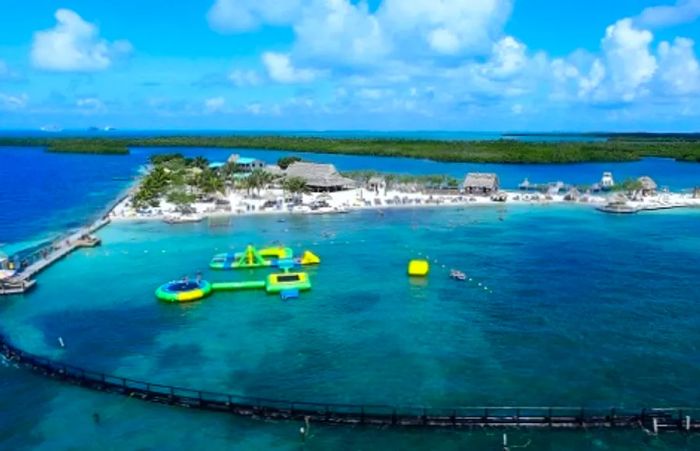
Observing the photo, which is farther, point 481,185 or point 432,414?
point 481,185

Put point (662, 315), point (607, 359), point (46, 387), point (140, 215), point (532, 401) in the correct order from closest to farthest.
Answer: point (532, 401) < point (46, 387) < point (607, 359) < point (662, 315) < point (140, 215)

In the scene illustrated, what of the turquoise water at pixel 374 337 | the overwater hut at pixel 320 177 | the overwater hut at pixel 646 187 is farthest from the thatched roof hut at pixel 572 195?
the overwater hut at pixel 320 177

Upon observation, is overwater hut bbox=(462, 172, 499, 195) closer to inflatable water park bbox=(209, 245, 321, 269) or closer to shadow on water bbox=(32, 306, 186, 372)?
inflatable water park bbox=(209, 245, 321, 269)

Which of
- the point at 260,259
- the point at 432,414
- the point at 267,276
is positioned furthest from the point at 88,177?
the point at 432,414

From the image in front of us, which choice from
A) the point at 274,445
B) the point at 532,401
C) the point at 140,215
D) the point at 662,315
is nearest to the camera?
the point at 274,445

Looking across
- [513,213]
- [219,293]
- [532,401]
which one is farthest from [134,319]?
[513,213]

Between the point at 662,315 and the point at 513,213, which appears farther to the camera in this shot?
the point at 513,213

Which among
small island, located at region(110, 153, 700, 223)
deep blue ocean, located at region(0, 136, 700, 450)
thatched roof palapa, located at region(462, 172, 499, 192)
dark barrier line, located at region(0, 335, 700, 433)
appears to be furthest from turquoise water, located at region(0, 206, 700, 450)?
thatched roof palapa, located at region(462, 172, 499, 192)

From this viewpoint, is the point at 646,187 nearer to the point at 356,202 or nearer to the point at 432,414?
the point at 356,202

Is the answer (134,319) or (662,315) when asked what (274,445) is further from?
(662,315)
